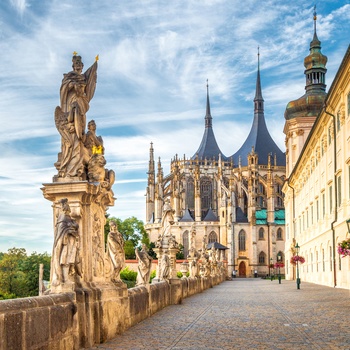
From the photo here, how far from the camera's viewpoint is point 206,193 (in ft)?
366

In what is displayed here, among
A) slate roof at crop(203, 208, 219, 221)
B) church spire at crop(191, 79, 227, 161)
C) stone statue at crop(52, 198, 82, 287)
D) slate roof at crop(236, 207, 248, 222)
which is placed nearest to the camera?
stone statue at crop(52, 198, 82, 287)

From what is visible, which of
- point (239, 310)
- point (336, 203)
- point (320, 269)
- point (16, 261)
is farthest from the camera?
point (16, 261)

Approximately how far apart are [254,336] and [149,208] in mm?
97002

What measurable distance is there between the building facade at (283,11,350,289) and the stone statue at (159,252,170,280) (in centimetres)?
1057

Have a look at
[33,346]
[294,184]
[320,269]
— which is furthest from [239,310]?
[294,184]

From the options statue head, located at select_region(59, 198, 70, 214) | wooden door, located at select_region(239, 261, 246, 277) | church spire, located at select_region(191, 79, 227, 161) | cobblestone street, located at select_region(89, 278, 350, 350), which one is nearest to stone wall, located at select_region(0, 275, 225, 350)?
cobblestone street, located at select_region(89, 278, 350, 350)

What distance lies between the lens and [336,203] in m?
31.4

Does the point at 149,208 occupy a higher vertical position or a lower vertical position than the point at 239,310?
higher

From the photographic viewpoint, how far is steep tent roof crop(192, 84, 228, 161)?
412 ft

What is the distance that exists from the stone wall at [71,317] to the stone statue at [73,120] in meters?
1.90

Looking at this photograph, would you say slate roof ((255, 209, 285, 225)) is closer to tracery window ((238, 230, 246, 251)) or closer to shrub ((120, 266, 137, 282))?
tracery window ((238, 230, 246, 251))

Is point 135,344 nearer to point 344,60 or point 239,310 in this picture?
point 239,310

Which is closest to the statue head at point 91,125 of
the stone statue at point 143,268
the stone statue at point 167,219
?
the stone statue at point 143,268

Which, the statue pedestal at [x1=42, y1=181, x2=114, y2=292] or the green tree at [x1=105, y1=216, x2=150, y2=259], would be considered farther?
the green tree at [x1=105, y1=216, x2=150, y2=259]
